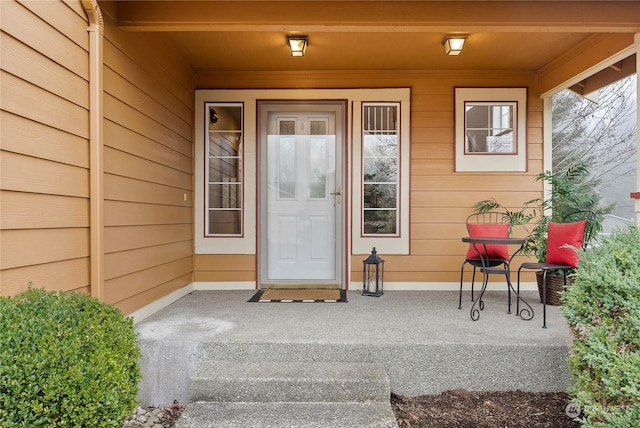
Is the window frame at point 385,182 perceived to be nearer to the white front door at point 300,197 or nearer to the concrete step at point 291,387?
the white front door at point 300,197

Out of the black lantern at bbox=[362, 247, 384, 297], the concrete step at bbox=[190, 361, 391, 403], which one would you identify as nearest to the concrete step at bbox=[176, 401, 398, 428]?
the concrete step at bbox=[190, 361, 391, 403]

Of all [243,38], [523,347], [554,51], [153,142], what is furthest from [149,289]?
[554,51]

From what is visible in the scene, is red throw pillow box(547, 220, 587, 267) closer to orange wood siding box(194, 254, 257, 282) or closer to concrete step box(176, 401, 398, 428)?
concrete step box(176, 401, 398, 428)

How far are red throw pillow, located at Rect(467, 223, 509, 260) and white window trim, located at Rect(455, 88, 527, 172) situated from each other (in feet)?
2.70

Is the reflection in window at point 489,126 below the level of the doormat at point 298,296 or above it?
above

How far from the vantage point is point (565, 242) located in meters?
3.11

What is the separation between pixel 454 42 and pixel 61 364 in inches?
137

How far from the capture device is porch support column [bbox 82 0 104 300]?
2.36m

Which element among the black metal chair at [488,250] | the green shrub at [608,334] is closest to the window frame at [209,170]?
the black metal chair at [488,250]

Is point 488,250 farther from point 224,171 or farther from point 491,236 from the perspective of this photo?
point 224,171

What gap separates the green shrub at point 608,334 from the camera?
1.60 meters

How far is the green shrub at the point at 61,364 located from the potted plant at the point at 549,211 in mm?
3444

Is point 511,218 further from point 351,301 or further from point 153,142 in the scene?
point 153,142

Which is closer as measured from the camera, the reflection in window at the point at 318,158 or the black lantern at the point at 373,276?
the black lantern at the point at 373,276
